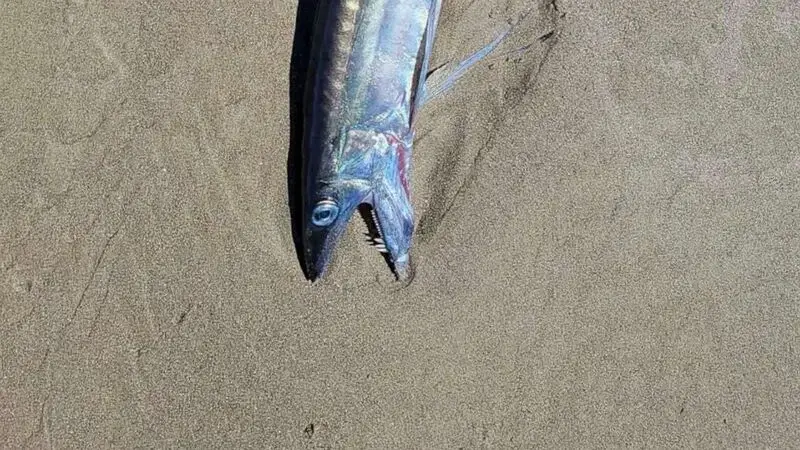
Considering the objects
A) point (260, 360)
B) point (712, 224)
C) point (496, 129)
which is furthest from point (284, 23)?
point (712, 224)

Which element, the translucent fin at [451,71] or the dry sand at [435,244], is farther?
the translucent fin at [451,71]

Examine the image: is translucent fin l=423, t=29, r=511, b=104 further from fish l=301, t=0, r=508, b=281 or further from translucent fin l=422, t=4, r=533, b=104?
fish l=301, t=0, r=508, b=281

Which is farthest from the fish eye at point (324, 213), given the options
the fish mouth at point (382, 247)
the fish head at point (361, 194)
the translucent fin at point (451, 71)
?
the translucent fin at point (451, 71)

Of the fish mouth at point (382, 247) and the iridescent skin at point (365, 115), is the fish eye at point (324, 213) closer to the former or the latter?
the iridescent skin at point (365, 115)

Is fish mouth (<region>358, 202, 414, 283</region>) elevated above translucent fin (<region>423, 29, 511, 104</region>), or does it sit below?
below

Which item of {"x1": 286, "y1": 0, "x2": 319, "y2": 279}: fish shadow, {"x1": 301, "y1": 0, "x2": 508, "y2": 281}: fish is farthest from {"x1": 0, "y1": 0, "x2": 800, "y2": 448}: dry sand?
{"x1": 301, "y1": 0, "x2": 508, "y2": 281}: fish
